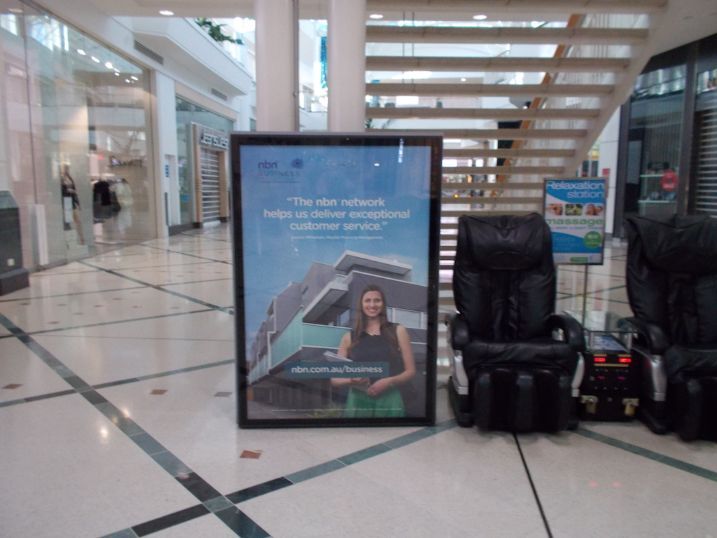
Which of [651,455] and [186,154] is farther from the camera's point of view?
[186,154]

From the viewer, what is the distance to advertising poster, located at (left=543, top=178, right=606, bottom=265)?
11.9 feet

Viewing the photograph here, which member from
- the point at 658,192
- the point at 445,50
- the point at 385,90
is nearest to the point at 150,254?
the point at 385,90

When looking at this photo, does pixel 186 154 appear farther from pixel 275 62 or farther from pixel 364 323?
pixel 364 323

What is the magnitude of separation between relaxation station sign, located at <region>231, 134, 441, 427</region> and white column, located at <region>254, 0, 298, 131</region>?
615 millimetres

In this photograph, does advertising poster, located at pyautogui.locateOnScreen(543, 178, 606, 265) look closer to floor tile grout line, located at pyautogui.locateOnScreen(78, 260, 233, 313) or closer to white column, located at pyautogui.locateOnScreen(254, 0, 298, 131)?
white column, located at pyautogui.locateOnScreen(254, 0, 298, 131)

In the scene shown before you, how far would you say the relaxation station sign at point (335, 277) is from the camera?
269 cm

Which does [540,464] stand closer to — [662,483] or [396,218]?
[662,483]

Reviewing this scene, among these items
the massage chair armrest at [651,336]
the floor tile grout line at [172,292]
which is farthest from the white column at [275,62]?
the floor tile grout line at [172,292]

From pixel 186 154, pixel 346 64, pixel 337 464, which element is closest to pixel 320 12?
pixel 346 64

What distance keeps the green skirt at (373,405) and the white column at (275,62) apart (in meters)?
1.59

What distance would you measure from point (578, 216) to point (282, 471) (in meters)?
2.49

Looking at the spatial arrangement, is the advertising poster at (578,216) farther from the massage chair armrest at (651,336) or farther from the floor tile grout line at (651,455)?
the floor tile grout line at (651,455)

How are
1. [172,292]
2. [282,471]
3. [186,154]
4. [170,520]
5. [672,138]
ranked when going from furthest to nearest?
[186,154] < [672,138] < [172,292] < [282,471] < [170,520]

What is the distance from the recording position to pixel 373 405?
286 centimetres
